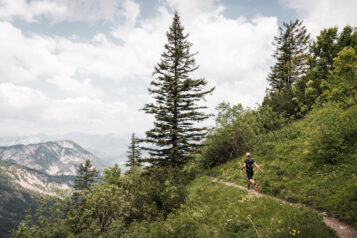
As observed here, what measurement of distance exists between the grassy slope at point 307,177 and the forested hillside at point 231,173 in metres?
0.04

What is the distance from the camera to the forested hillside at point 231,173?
5945 millimetres

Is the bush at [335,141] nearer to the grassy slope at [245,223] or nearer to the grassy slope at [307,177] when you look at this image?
the grassy slope at [307,177]

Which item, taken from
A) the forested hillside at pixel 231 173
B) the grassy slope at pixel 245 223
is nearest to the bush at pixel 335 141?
the forested hillside at pixel 231 173

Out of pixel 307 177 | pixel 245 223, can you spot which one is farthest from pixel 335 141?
pixel 245 223

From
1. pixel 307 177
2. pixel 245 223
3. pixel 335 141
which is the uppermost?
pixel 335 141

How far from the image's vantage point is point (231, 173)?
14633mm

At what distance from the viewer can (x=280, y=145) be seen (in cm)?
1345

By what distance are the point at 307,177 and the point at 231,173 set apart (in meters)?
6.63

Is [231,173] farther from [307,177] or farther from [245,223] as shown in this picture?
[245,223]

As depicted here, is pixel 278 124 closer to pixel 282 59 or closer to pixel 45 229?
pixel 282 59

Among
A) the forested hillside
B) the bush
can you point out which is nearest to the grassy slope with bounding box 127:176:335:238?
the forested hillside

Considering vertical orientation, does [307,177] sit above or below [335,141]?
below

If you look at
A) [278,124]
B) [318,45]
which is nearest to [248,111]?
[278,124]

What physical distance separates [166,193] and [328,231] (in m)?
6.96
